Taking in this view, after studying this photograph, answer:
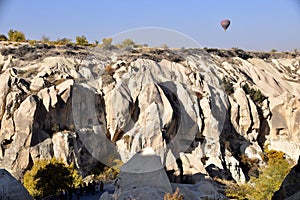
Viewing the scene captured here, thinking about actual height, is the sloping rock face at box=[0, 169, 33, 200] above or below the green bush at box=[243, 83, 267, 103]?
below

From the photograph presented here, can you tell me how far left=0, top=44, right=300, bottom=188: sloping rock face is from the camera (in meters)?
16.6

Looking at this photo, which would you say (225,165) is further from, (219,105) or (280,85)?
(280,85)

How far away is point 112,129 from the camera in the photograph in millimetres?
18656

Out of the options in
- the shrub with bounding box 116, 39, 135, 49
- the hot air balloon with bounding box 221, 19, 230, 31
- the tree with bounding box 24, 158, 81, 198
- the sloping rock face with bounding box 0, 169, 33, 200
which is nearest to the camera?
the sloping rock face with bounding box 0, 169, 33, 200

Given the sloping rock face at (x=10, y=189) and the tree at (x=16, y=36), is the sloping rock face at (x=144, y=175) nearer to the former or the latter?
the sloping rock face at (x=10, y=189)

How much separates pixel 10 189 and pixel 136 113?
34.5 ft

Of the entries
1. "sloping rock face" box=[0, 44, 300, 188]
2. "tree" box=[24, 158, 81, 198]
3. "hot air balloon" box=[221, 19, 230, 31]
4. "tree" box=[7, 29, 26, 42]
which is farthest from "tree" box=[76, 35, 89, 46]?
"tree" box=[24, 158, 81, 198]

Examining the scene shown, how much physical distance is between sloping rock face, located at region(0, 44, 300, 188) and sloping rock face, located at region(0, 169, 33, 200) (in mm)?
A: 6838

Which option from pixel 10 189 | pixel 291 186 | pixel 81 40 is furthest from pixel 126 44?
pixel 291 186

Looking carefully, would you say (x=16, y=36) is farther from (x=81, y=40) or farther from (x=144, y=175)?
(x=144, y=175)

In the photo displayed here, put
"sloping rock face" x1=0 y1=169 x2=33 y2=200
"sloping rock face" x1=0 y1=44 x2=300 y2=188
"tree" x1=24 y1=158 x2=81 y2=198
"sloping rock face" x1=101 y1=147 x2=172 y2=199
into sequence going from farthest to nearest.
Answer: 1. "sloping rock face" x1=0 y1=44 x2=300 y2=188
2. "tree" x1=24 y1=158 x2=81 y2=198
3. "sloping rock face" x1=101 y1=147 x2=172 y2=199
4. "sloping rock face" x1=0 y1=169 x2=33 y2=200

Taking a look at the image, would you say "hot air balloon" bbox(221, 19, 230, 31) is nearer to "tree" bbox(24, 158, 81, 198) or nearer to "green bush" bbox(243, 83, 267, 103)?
"green bush" bbox(243, 83, 267, 103)

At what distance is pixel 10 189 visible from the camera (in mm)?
9117

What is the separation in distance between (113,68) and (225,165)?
9.00m
